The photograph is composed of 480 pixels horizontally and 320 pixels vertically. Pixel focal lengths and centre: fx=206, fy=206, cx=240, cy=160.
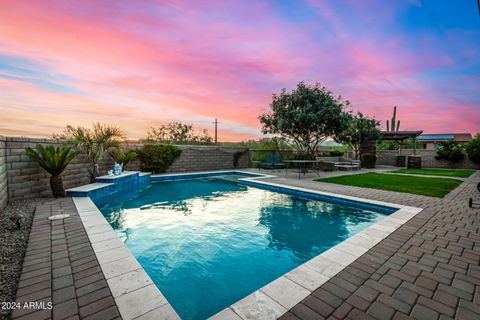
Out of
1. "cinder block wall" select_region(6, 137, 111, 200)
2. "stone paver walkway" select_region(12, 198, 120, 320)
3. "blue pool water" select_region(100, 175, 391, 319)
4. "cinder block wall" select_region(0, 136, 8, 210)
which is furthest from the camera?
"cinder block wall" select_region(6, 137, 111, 200)

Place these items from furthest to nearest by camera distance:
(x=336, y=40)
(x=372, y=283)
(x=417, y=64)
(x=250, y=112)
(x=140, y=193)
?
1. (x=250, y=112)
2. (x=417, y=64)
3. (x=336, y=40)
4. (x=140, y=193)
5. (x=372, y=283)

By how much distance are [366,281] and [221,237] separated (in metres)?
2.32

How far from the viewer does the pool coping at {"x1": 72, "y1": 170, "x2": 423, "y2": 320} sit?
1.52 m

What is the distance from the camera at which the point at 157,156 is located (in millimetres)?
10672

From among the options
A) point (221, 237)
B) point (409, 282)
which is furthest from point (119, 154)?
point (409, 282)

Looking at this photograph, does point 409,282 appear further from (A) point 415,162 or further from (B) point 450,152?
(B) point 450,152

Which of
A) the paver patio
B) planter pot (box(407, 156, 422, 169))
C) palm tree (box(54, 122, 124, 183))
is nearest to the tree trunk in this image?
palm tree (box(54, 122, 124, 183))

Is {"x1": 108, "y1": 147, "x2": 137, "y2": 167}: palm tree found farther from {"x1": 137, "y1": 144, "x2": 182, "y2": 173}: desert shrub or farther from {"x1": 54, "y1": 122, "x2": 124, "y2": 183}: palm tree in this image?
{"x1": 137, "y1": 144, "x2": 182, "y2": 173}: desert shrub

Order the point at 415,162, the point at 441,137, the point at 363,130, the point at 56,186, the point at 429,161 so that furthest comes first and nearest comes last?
the point at 441,137 → the point at 429,161 → the point at 415,162 → the point at 363,130 → the point at 56,186

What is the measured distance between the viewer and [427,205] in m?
4.66

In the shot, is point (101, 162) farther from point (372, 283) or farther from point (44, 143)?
point (372, 283)

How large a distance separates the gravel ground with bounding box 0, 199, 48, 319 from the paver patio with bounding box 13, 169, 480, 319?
7 cm

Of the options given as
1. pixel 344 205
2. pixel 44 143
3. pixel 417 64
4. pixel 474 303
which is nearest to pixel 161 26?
pixel 44 143

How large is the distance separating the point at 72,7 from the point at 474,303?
8.53 m
